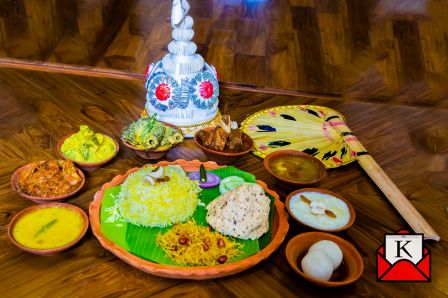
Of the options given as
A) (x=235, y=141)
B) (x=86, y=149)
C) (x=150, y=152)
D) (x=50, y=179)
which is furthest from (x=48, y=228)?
(x=235, y=141)

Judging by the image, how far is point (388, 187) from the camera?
1974mm

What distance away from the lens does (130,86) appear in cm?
262

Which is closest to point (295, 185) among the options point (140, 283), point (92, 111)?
point (140, 283)

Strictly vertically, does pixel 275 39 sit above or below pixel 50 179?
above

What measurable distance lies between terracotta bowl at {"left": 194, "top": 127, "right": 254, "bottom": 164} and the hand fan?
0.22 ft

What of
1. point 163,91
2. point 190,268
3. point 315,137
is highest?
point 163,91

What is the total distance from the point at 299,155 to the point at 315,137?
245 mm

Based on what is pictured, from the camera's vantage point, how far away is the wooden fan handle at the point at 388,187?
70.9 inches

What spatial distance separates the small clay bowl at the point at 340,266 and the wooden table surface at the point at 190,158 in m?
0.06

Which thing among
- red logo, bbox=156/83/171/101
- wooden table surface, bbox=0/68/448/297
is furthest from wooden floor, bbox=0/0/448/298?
red logo, bbox=156/83/171/101

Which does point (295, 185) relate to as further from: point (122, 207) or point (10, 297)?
point (10, 297)

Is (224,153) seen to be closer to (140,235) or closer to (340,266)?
(140,235)

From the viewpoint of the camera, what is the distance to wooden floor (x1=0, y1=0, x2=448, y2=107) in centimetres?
283

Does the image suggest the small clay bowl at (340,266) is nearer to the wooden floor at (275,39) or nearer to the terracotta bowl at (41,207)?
the terracotta bowl at (41,207)
